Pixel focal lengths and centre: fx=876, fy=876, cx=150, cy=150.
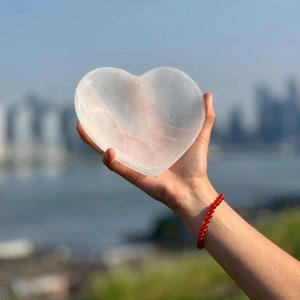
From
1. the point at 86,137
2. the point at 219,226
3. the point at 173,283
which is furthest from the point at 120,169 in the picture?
the point at 173,283

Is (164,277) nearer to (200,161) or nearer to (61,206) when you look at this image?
(200,161)

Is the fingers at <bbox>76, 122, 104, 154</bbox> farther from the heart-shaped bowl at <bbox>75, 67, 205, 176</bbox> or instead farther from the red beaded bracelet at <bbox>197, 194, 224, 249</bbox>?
the red beaded bracelet at <bbox>197, 194, 224, 249</bbox>

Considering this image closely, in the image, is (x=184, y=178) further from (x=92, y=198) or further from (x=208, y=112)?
(x=92, y=198)

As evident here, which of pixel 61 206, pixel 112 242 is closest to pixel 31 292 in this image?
pixel 112 242

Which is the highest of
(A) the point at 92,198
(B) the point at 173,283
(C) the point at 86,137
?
(C) the point at 86,137

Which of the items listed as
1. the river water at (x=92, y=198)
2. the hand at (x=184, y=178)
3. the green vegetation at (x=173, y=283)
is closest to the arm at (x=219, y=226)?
the hand at (x=184, y=178)

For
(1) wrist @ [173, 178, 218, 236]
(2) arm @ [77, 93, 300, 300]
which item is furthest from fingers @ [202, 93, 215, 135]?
(1) wrist @ [173, 178, 218, 236]
